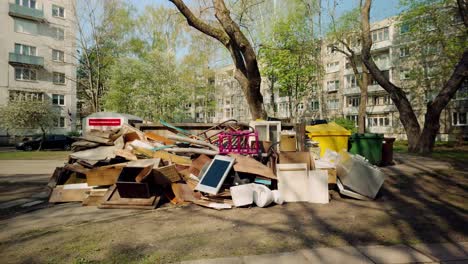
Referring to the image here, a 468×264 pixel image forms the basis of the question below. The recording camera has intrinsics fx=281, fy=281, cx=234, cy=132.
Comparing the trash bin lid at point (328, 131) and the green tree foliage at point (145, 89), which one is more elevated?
the green tree foliage at point (145, 89)

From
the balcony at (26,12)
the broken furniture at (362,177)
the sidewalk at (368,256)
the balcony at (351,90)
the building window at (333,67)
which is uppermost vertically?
the balcony at (26,12)

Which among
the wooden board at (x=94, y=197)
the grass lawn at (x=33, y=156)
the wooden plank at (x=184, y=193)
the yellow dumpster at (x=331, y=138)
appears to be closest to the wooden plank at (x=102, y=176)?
the wooden board at (x=94, y=197)

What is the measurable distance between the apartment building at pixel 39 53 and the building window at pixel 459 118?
152 feet

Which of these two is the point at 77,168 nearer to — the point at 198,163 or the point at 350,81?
the point at 198,163

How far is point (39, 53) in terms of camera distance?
37156 mm

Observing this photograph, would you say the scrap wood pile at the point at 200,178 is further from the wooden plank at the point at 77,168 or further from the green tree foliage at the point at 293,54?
the green tree foliage at the point at 293,54

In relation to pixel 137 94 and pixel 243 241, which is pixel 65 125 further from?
pixel 243 241

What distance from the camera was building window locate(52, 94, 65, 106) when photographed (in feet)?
126

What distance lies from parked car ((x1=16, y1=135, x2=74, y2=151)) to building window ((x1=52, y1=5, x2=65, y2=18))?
23133mm

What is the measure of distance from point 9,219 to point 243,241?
4.14m

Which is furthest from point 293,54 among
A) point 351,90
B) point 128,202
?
point 128,202

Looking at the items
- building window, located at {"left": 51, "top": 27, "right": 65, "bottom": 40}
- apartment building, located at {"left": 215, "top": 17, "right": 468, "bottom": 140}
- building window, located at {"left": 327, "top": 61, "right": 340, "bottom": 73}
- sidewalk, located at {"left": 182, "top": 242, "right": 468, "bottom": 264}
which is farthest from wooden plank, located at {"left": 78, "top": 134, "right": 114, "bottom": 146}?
building window, located at {"left": 327, "top": 61, "right": 340, "bottom": 73}

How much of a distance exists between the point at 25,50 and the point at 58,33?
16.2 feet

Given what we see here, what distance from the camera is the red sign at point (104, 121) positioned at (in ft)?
61.5
